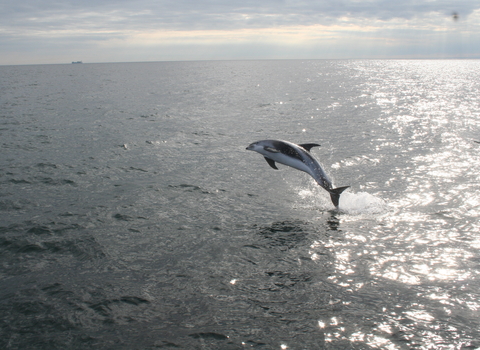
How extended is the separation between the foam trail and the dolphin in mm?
989

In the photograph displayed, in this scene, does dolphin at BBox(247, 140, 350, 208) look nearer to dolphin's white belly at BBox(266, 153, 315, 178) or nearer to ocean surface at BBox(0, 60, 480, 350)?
dolphin's white belly at BBox(266, 153, 315, 178)

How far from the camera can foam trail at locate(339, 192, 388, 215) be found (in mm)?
13127

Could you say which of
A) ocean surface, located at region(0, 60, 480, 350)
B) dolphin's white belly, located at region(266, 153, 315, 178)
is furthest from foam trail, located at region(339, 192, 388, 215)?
dolphin's white belly, located at region(266, 153, 315, 178)

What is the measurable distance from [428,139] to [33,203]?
2243 centimetres

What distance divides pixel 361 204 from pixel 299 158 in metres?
2.84

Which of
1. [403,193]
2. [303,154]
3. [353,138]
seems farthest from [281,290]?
[353,138]

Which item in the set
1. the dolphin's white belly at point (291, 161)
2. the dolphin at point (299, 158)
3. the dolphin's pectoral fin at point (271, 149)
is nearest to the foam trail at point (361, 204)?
the dolphin at point (299, 158)

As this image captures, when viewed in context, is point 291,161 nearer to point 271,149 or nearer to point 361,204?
point 271,149

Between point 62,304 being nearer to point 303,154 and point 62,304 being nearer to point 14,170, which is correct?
point 303,154

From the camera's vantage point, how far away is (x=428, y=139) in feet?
82.2

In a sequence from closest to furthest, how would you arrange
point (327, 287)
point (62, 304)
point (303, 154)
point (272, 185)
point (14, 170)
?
point (62, 304) → point (327, 287) → point (303, 154) → point (272, 185) → point (14, 170)

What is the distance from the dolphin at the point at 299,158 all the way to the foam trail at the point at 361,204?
0.99 m

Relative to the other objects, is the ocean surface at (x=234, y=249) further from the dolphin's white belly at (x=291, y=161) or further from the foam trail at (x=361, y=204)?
the dolphin's white belly at (x=291, y=161)

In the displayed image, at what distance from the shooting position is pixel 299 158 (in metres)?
12.9
